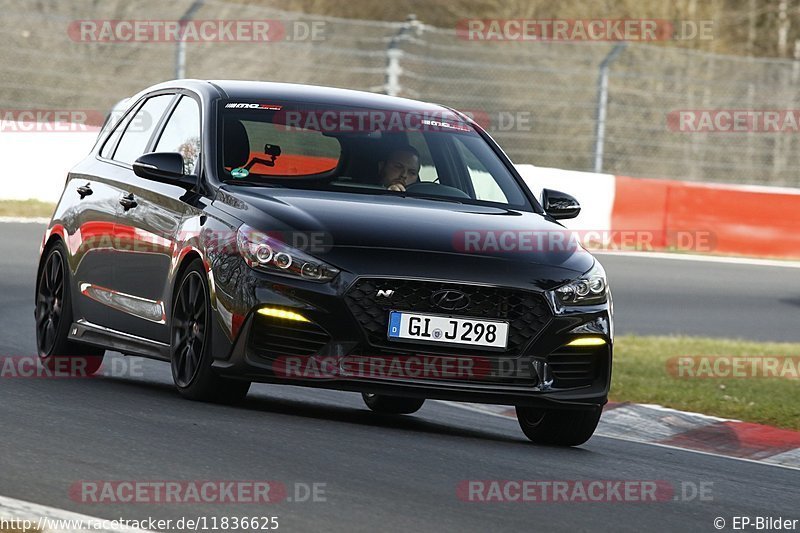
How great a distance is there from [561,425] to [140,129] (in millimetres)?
2997

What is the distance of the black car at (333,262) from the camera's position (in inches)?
300

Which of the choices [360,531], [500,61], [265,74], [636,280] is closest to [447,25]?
[265,74]

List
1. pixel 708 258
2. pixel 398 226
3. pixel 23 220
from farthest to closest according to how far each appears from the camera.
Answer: pixel 708 258 < pixel 23 220 < pixel 398 226

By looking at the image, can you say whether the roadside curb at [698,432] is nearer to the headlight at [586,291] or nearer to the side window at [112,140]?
the headlight at [586,291]

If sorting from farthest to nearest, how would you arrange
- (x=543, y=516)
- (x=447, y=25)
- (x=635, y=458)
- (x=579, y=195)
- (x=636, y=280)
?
(x=447, y=25) < (x=579, y=195) < (x=636, y=280) < (x=635, y=458) < (x=543, y=516)

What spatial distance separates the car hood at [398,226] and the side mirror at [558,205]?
437mm

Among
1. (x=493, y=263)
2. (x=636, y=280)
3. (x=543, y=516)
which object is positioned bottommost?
(x=636, y=280)

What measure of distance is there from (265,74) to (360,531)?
83.1 feet

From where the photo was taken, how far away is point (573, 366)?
8.06 metres

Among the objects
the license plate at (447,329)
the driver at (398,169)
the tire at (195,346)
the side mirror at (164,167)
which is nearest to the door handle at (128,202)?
the side mirror at (164,167)

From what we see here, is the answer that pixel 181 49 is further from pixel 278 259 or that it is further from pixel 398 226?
pixel 278 259

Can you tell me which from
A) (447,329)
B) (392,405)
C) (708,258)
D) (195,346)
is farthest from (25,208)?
(447,329)

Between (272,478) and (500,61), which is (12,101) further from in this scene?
(272,478)

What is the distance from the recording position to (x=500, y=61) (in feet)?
86.7
